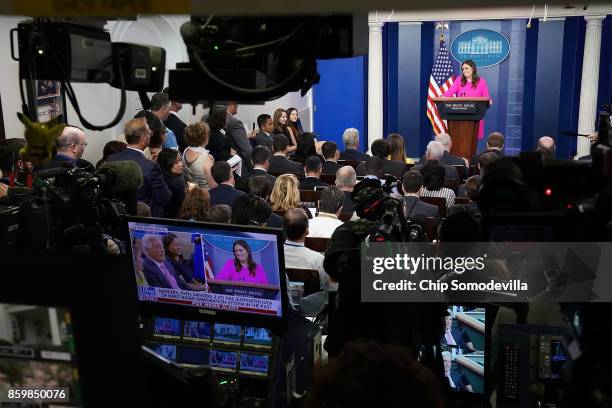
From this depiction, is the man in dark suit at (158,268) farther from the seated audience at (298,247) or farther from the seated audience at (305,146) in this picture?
the seated audience at (305,146)

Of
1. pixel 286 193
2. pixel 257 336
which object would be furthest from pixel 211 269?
pixel 286 193

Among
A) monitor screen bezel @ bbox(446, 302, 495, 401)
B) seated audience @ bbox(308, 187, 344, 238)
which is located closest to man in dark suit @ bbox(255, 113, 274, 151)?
seated audience @ bbox(308, 187, 344, 238)

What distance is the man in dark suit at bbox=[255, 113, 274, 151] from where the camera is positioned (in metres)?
9.58

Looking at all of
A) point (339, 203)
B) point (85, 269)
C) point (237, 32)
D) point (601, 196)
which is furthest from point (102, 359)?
point (339, 203)

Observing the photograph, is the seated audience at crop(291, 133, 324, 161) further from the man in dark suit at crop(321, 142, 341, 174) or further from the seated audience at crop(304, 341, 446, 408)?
the seated audience at crop(304, 341, 446, 408)

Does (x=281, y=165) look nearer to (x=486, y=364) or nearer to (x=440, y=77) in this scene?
(x=486, y=364)

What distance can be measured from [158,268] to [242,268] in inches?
15.0

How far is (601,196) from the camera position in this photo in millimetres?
1577

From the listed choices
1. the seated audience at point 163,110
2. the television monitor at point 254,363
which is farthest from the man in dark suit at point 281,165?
the television monitor at point 254,363

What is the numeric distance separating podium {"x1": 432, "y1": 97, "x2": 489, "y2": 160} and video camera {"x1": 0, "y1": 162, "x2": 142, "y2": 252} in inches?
344

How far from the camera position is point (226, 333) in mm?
3041

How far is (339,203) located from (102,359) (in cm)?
417

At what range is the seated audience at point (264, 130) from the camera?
9578mm

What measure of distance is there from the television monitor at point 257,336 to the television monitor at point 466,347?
71 centimetres
